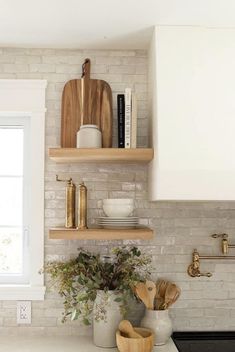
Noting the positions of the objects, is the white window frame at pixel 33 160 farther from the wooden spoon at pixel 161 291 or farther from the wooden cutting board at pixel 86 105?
the wooden spoon at pixel 161 291

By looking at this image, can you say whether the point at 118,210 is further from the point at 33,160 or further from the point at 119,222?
the point at 33,160

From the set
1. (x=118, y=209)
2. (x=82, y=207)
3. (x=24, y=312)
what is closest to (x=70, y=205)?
(x=82, y=207)

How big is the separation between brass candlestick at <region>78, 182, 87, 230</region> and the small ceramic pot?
0.22 meters

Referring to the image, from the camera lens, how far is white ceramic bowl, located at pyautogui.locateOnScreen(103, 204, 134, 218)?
237cm

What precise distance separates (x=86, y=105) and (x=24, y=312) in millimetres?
1132

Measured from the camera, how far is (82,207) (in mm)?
2436

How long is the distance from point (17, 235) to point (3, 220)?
11cm

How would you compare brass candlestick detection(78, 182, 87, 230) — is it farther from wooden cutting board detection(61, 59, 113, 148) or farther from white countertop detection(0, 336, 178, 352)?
white countertop detection(0, 336, 178, 352)

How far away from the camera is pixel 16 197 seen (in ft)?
8.70

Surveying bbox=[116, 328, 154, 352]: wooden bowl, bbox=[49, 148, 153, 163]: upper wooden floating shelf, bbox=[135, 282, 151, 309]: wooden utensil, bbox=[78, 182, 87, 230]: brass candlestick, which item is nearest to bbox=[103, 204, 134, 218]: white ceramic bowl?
bbox=[78, 182, 87, 230]: brass candlestick

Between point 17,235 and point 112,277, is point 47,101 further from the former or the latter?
point 112,277

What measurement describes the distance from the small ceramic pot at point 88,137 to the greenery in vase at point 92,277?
545 mm

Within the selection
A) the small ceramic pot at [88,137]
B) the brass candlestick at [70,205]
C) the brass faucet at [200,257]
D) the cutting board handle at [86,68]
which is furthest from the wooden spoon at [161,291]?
the cutting board handle at [86,68]

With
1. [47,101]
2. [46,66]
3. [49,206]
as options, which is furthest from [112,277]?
[46,66]
